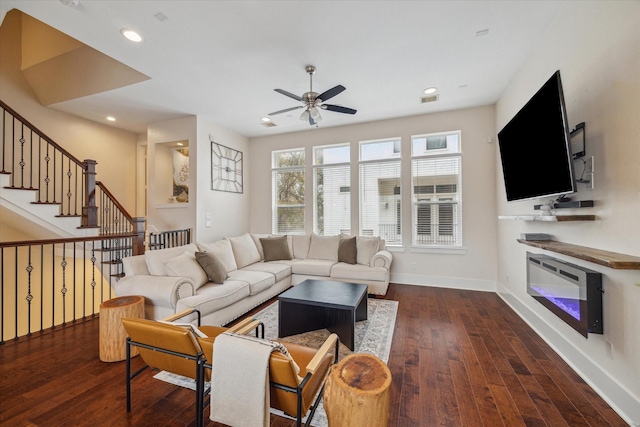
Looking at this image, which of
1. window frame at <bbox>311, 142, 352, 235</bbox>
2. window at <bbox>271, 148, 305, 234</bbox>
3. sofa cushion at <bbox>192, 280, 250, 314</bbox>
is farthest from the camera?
window at <bbox>271, 148, 305, 234</bbox>

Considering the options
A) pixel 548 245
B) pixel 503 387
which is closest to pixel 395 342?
pixel 503 387

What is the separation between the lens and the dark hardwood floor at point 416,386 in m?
1.74

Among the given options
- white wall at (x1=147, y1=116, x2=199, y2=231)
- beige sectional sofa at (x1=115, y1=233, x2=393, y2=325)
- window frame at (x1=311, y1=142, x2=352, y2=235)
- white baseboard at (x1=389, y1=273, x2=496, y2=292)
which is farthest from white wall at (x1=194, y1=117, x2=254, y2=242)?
white baseboard at (x1=389, y1=273, x2=496, y2=292)

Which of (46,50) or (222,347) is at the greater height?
(46,50)

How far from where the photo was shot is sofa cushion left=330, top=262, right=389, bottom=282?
4.21 m

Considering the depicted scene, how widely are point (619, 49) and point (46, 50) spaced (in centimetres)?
760

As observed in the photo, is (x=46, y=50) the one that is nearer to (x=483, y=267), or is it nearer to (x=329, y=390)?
(x=329, y=390)

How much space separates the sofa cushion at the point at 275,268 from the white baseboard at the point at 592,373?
343 cm

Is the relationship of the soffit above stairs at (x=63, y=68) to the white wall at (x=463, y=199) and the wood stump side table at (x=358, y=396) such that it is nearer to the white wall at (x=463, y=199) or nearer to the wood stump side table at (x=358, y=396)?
the white wall at (x=463, y=199)

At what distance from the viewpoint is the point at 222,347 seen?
134cm

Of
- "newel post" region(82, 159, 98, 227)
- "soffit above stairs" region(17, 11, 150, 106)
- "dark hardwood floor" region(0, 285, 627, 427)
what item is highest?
"soffit above stairs" region(17, 11, 150, 106)

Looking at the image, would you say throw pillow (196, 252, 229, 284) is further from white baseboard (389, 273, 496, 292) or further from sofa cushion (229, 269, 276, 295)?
white baseboard (389, 273, 496, 292)

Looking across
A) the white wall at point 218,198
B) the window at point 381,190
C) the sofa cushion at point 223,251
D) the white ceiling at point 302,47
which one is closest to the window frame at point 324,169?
the window at point 381,190

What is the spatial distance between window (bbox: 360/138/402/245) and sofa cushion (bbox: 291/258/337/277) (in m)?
1.27
